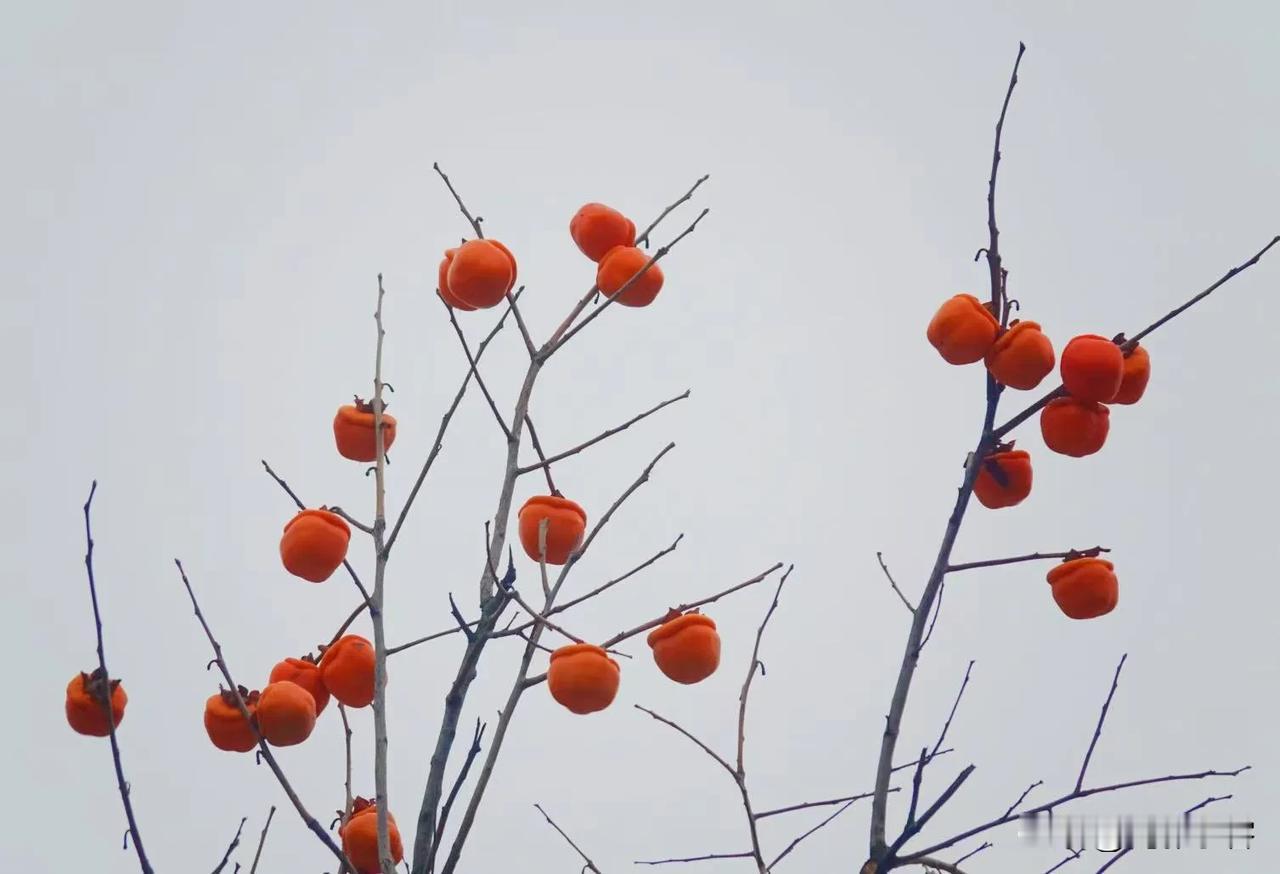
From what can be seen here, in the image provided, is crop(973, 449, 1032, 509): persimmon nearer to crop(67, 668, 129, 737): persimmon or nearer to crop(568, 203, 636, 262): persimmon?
crop(568, 203, 636, 262): persimmon

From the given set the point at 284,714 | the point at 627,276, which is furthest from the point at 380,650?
the point at 627,276

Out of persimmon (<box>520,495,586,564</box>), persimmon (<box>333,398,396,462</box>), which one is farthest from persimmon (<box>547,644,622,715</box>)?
persimmon (<box>333,398,396,462</box>)

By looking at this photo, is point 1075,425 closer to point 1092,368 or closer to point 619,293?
point 1092,368

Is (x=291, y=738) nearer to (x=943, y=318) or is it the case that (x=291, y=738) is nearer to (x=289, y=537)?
(x=289, y=537)

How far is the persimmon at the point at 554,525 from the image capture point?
277 cm

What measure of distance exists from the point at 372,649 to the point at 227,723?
362mm

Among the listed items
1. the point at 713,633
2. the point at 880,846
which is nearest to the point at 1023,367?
the point at 713,633

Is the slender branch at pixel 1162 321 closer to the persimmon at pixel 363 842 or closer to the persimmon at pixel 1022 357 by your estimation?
the persimmon at pixel 1022 357

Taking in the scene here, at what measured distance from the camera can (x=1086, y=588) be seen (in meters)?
2.80

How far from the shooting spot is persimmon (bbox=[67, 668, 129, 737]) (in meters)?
2.37

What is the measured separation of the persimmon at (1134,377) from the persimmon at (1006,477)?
0.26m

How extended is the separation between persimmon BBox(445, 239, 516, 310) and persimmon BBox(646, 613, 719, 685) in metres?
0.98

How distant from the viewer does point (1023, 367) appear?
2.63 meters

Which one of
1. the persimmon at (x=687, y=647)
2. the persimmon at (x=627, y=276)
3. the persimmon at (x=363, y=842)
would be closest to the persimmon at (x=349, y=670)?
the persimmon at (x=363, y=842)
